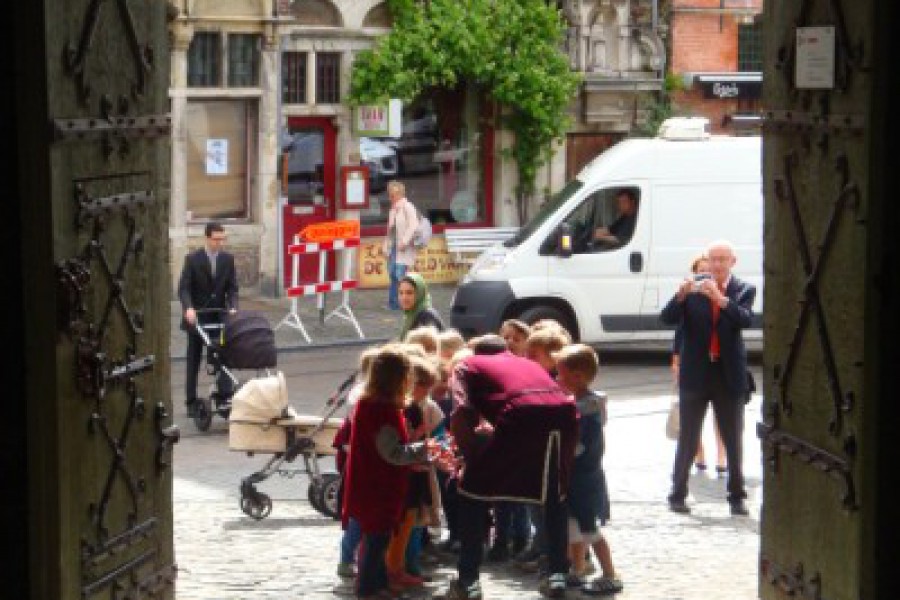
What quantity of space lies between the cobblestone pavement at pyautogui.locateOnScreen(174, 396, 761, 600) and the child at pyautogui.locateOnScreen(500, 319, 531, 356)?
141cm

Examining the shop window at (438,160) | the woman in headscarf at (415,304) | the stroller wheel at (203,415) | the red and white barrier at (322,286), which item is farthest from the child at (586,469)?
the shop window at (438,160)

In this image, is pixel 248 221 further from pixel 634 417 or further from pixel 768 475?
pixel 768 475

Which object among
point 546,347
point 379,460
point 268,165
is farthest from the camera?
point 268,165

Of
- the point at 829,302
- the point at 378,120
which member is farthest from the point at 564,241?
the point at 829,302

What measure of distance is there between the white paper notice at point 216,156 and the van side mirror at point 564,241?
6.96 metres

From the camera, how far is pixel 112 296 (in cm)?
845

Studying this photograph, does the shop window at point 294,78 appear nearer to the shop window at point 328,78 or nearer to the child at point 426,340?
the shop window at point 328,78

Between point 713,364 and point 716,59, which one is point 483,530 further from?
point 716,59

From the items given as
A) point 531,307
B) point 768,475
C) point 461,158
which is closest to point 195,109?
point 461,158

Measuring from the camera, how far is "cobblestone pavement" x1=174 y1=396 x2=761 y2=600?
42.4 ft

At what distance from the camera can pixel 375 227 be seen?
101 ft

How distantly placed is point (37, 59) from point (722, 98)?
89.1 ft

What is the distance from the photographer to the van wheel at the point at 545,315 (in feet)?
78.8

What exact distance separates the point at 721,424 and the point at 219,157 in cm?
1481
